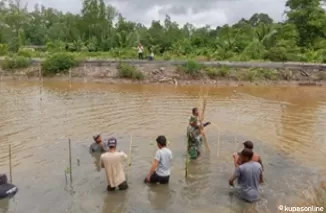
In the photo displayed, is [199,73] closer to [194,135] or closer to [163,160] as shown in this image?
[194,135]

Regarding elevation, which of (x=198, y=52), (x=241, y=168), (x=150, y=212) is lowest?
(x=150, y=212)

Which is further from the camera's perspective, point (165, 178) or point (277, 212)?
point (165, 178)

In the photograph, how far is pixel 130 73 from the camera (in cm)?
2886

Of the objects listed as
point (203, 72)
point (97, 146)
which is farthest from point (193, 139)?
point (203, 72)

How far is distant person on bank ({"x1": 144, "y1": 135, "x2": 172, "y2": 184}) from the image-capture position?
373 inches

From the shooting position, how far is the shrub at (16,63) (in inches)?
1208

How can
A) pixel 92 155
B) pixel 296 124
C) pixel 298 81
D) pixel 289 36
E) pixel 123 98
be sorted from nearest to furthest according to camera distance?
pixel 92 155 < pixel 296 124 < pixel 123 98 < pixel 298 81 < pixel 289 36

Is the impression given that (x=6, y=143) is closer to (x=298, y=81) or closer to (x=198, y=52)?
(x=298, y=81)

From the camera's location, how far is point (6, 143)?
44.3ft

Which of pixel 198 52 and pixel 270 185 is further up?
pixel 198 52

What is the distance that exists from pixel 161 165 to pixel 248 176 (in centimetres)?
204

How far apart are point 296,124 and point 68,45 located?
27.5 meters

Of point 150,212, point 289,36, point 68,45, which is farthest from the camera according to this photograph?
point 68,45

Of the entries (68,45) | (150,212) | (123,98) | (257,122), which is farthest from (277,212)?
(68,45)
